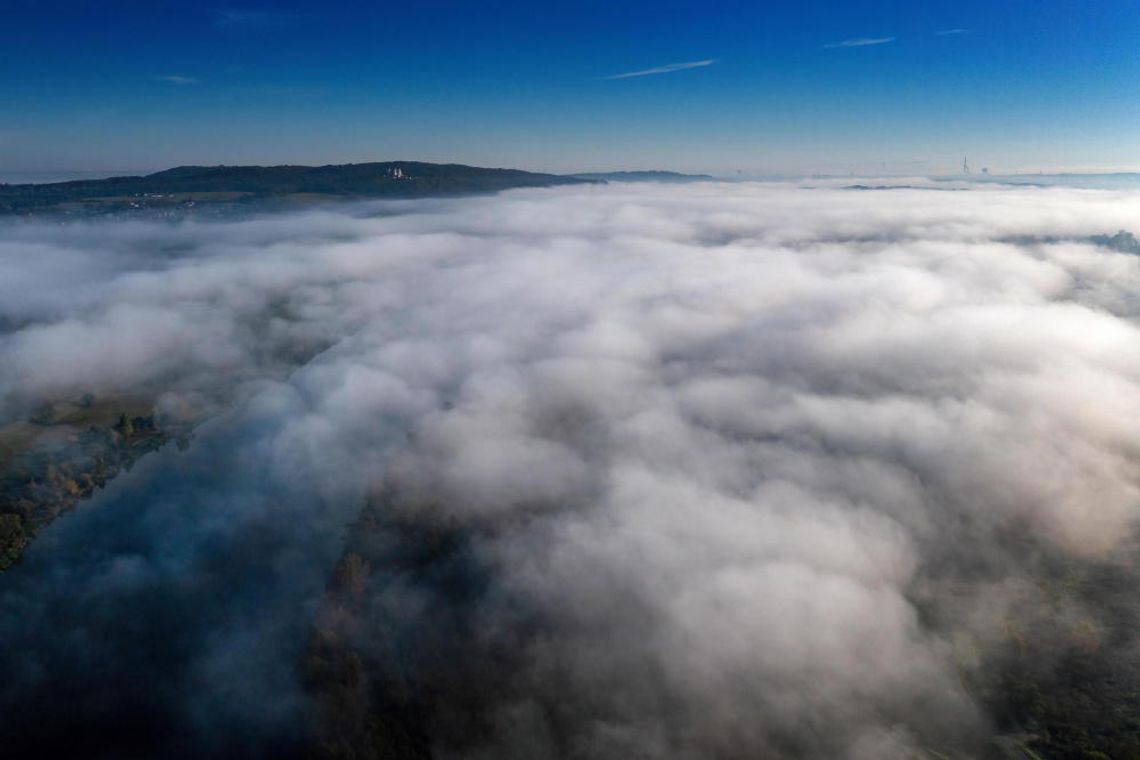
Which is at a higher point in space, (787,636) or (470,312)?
(470,312)

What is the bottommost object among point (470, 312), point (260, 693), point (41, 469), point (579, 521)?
point (260, 693)

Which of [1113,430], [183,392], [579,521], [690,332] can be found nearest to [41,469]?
[183,392]

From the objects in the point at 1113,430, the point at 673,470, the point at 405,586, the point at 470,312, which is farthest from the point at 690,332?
the point at 405,586

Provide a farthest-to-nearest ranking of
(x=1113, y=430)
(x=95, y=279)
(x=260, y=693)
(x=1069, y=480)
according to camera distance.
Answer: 1. (x=95, y=279)
2. (x=1113, y=430)
3. (x=1069, y=480)
4. (x=260, y=693)

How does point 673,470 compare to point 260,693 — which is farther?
point 673,470

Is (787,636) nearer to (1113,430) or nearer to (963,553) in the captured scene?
(963,553)

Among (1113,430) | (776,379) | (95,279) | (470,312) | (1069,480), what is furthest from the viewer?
(95,279)

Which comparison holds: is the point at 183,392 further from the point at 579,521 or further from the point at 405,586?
the point at 579,521
